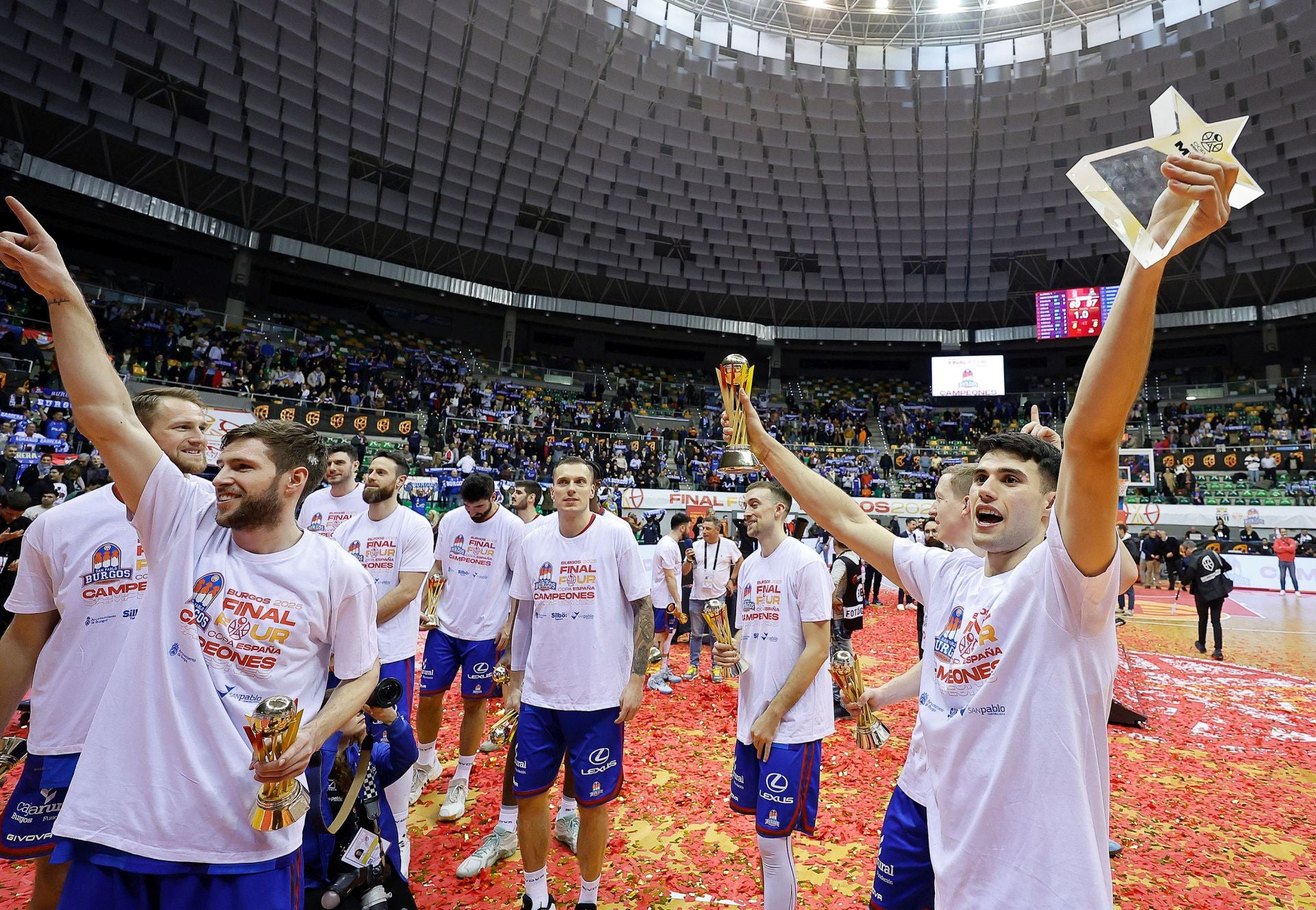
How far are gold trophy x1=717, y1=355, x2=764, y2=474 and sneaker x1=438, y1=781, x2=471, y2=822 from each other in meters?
3.13

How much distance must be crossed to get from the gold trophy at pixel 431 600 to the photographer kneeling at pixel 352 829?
1976mm

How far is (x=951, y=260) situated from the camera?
29562 mm

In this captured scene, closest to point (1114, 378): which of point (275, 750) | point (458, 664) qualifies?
point (275, 750)

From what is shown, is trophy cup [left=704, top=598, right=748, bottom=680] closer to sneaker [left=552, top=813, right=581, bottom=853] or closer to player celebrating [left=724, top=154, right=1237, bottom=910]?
player celebrating [left=724, top=154, right=1237, bottom=910]

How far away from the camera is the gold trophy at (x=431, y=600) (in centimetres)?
460

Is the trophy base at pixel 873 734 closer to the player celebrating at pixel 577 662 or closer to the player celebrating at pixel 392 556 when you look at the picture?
the player celebrating at pixel 577 662

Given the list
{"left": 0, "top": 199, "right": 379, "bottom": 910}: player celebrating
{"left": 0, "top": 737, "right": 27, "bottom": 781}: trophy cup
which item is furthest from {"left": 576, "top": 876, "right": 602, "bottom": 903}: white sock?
{"left": 0, "top": 737, "right": 27, "bottom": 781}: trophy cup

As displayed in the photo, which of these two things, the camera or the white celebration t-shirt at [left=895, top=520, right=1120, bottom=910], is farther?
the camera

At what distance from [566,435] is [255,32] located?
14960mm

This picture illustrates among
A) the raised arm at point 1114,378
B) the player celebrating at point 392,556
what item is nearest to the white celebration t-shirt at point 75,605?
the player celebrating at point 392,556

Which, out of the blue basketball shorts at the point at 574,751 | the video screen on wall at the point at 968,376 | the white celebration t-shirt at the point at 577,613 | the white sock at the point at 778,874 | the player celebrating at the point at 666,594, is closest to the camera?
the white sock at the point at 778,874

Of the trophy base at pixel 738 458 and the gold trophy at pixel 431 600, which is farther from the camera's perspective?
the gold trophy at pixel 431 600

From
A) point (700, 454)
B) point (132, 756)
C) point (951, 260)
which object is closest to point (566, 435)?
point (700, 454)

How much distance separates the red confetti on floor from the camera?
3496 mm
